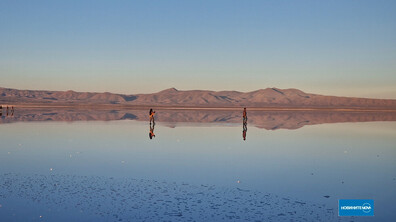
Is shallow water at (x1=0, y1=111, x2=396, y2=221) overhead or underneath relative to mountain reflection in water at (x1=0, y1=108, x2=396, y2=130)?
underneath

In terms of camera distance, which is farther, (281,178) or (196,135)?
(196,135)

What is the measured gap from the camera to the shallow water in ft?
53.3

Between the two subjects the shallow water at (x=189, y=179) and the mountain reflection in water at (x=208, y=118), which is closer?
the shallow water at (x=189, y=179)

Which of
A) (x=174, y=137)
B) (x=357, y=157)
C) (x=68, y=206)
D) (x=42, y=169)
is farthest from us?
(x=174, y=137)

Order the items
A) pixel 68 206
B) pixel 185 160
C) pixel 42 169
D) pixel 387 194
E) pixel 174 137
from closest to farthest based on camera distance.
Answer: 1. pixel 68 206
2. pixel 387 194
3. pixel 42 169
4. pixel 185 160
5. pixel 174 137

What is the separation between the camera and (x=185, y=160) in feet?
92.2

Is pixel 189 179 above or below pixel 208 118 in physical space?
below

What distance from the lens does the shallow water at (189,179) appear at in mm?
16234

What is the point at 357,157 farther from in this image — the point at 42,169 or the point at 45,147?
the point at 45,147

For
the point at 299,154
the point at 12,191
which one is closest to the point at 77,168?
the point at 12,191

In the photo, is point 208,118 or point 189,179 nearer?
point 189,179

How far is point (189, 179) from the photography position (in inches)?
866

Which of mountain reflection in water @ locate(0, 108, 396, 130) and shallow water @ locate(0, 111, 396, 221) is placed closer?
shallow water @ locate(0, 111, 396, 221)

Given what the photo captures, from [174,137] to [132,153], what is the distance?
11.8 m
